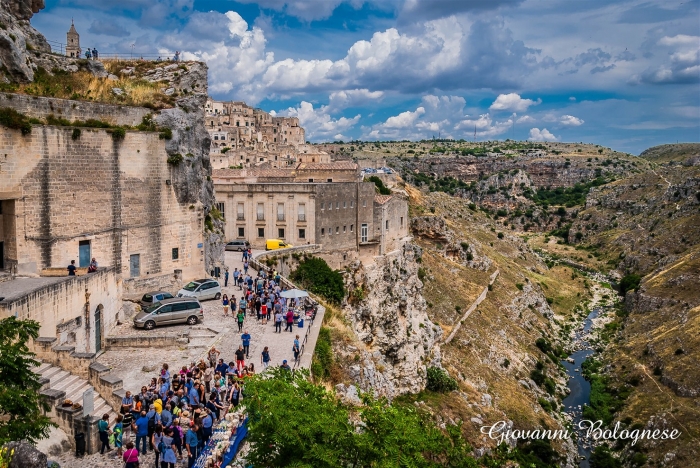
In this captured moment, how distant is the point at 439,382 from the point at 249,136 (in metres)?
89.7

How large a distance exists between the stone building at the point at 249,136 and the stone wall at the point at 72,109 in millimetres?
63300

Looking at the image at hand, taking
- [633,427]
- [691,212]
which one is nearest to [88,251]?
[633,427]

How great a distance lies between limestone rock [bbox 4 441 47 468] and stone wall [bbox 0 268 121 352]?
23.3 ft

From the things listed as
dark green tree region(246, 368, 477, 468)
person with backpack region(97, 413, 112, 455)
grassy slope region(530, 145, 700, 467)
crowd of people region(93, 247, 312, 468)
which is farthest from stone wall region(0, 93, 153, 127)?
grassy slope region(530, 145, 700, 467)

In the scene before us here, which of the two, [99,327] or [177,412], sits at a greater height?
[99,327]

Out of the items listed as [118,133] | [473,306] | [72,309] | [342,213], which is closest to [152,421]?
[72,309]

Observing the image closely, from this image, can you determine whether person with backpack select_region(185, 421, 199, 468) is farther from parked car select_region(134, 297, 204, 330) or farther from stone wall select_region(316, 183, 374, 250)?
stone wall select_region(316, 183, 374, 250)

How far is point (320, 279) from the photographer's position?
3728 cm

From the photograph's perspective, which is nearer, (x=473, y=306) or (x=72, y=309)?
(x=72, y=309)

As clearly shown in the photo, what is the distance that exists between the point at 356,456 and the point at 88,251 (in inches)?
673

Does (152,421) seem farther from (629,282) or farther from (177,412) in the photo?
(629,282)

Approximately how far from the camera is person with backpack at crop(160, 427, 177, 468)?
12.7 meters

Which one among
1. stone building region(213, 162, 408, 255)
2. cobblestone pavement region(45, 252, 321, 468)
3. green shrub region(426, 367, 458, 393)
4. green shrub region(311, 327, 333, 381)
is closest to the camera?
cobblestone pavement region(45, 252, 321, 468)

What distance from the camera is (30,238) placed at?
2205cm
